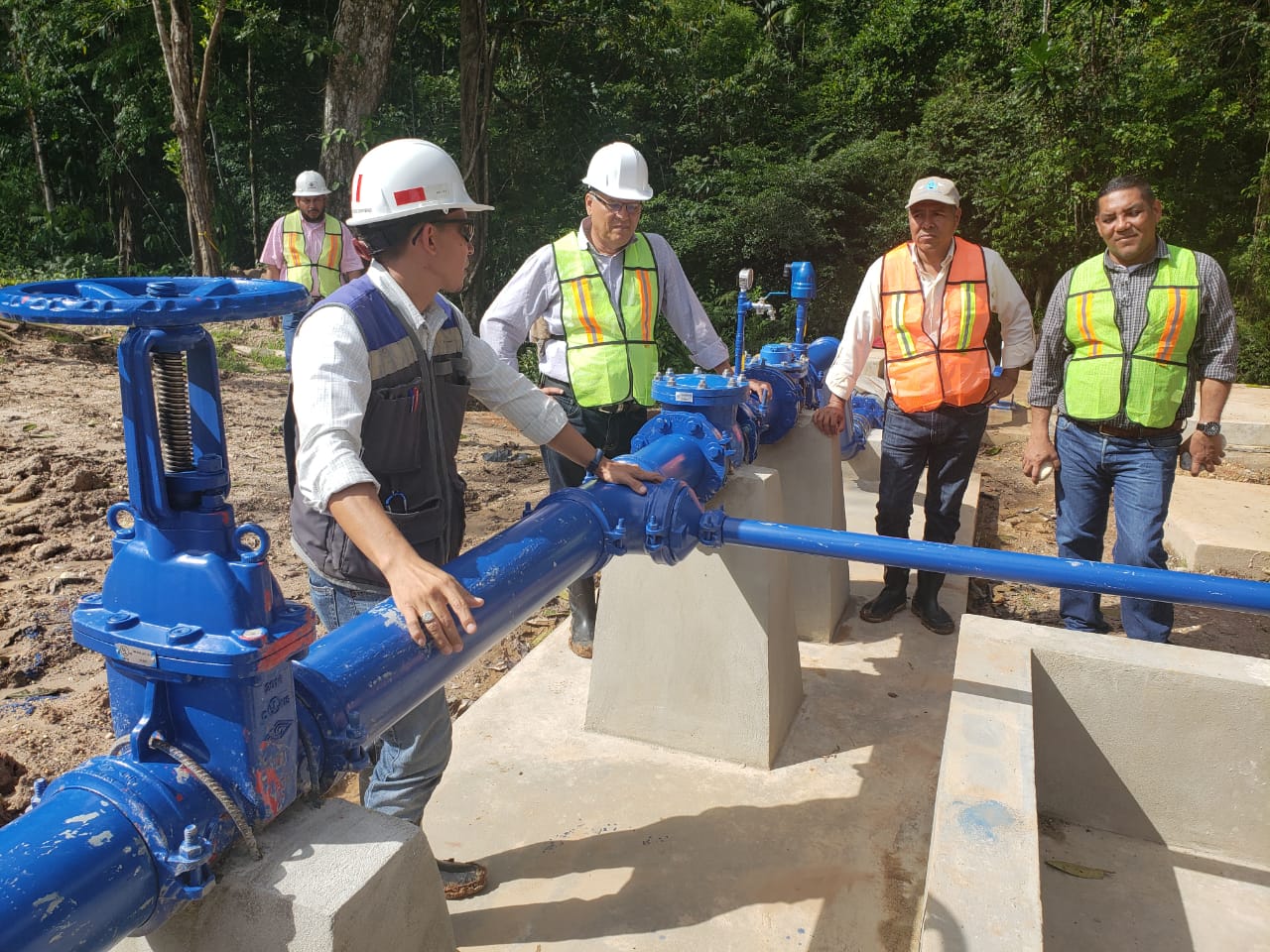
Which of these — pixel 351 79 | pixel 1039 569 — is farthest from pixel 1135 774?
pixel 351 79

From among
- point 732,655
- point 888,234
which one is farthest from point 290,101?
point 732,655

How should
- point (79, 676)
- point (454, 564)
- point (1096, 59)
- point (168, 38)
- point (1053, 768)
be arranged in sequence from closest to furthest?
1. point (454, 564)
2. point (1053, 768)
3. point (79, 676)
4. point (168, 38)
5. point (1096, 59)

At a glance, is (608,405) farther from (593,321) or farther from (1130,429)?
(1130,429)

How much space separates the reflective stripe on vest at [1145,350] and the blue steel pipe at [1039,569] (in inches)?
57.0

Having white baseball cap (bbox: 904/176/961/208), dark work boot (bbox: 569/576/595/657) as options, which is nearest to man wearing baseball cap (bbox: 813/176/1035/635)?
white baseball cap (bbox: 904/176/961/208)

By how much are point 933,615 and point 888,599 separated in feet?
0.66

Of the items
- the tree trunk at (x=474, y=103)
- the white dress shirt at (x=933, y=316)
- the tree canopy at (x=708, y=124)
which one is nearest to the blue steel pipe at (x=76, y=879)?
the white dress shirt at (x=933, y=316)

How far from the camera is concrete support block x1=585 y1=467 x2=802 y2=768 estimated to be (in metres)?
2.97

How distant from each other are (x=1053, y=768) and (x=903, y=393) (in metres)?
1.59

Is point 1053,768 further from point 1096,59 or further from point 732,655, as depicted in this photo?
point 1096,59

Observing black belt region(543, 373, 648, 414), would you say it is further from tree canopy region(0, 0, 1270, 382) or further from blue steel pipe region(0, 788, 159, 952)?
tree canopy region(0, 0, 1270, 382)

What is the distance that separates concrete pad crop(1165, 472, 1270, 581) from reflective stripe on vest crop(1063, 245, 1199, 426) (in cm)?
190

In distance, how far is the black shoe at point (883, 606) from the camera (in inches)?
160

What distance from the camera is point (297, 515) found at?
2.03 metres
